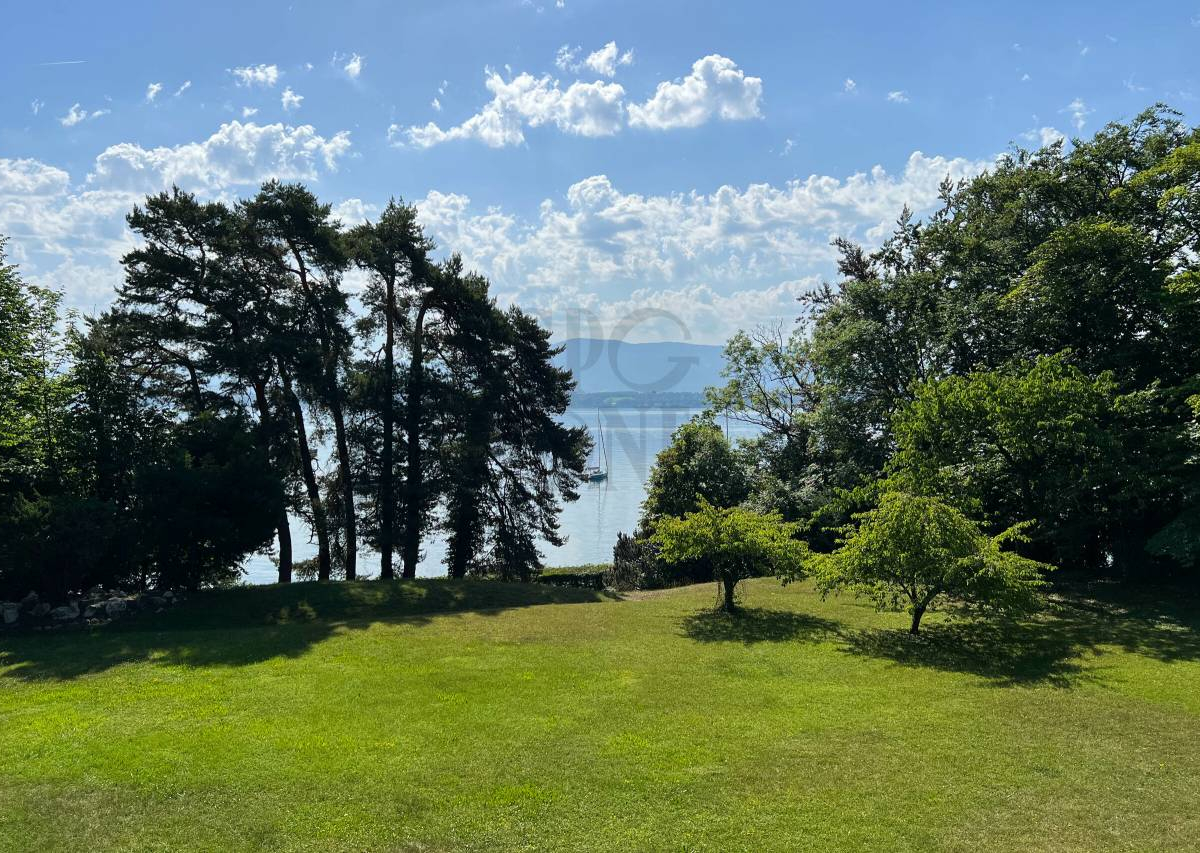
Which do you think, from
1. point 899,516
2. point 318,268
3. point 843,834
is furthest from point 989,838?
point 318,268

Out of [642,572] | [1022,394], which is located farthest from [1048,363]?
[642,572]

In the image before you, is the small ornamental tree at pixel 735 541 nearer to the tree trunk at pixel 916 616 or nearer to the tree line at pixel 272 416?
the tree trunk at pixel 916 616

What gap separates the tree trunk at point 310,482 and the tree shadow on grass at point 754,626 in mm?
17042

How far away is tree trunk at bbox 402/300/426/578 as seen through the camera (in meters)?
31.0

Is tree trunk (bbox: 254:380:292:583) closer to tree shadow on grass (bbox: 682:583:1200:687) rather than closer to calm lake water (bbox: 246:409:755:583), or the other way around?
calm lake water (bbox: 246:409:755:583)

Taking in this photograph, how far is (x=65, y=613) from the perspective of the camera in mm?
21141

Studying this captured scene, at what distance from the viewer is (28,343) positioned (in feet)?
82.5

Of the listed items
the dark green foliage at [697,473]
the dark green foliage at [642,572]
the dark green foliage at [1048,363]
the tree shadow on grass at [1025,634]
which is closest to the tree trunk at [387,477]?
the dark green foliage at [642,572]

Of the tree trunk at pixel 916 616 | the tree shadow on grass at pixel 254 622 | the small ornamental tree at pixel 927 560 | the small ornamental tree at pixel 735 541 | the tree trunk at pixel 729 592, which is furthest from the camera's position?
the tree trunk at pixel 729 592

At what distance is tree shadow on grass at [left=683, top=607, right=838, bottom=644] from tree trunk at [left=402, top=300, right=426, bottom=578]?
14.6 metres

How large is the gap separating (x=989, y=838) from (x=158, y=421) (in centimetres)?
2786

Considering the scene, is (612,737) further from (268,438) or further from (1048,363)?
(268,438)

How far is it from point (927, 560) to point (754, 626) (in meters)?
5.56

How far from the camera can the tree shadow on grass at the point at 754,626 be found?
18891mm
